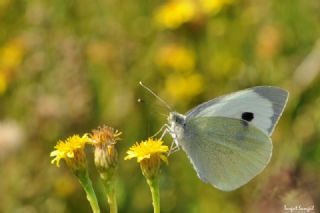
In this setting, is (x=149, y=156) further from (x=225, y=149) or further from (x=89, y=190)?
(x=225, y=149)

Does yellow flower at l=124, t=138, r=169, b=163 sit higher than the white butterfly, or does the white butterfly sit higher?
yellow flower at l=124, t=138, r=169, b=163

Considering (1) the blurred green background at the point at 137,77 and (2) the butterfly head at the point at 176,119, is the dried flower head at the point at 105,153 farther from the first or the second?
(1) the blurred green background at the point at 137,77

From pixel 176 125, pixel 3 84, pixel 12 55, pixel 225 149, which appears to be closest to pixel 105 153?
pixel 176 125

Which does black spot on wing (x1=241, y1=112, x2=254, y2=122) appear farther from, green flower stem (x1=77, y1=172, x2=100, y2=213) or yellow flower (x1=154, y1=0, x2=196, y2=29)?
yellow flower (x1=154, y1=0, x2=196, y2=29)

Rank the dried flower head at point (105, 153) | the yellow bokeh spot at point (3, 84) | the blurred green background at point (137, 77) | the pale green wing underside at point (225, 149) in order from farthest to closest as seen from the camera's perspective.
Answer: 1. the yellow bokeh spot at point (3, 84)
2. the blurred green background at point (137, 77)
3. the pale green wing underside at point (225, 149)
4. the dried flower head at point (105, 153)

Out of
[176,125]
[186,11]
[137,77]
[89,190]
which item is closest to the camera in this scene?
[89,190]

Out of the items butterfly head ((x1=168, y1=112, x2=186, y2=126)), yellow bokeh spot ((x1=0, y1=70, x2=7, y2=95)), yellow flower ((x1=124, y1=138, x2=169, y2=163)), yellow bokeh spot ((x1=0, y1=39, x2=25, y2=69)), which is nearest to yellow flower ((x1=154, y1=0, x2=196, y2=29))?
yellow bokeh spot ((x1=0, y1=39, x2=25, y2=69))

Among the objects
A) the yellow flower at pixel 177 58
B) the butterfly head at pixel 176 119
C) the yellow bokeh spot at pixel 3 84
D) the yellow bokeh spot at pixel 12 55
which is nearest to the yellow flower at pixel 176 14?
the yellow flower at pixel 177 58
